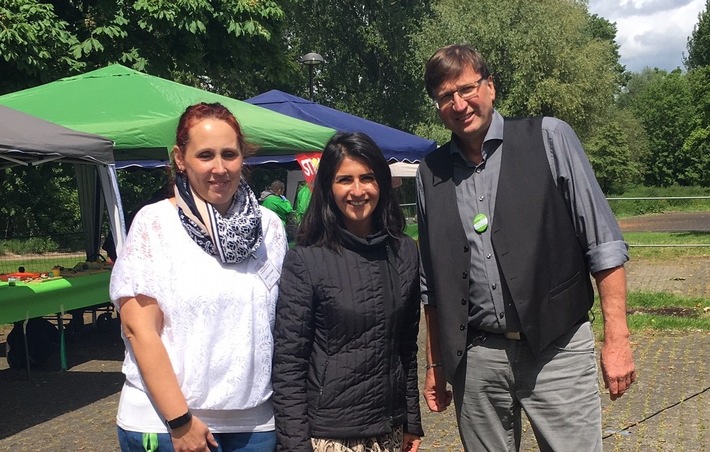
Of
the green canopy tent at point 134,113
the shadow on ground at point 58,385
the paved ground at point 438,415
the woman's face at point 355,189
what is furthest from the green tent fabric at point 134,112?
the woman's face at point 355,189

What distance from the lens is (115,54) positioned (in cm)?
1389

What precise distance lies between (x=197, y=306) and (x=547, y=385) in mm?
1240

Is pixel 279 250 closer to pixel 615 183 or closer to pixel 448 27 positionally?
pixel 448 27

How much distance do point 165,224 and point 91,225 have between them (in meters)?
9.01

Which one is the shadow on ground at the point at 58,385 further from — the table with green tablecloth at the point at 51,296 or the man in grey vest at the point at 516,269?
the man in grey vest at the point at 516,269

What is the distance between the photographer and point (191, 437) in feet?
7.91

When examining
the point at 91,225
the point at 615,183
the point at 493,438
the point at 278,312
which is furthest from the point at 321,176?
the point at 615,183

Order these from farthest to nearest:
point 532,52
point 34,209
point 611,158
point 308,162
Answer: point 611,158 < point 532,52 < point 34,209 < point 308,162

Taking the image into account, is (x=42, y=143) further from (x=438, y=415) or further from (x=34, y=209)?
(x=34, y=209)

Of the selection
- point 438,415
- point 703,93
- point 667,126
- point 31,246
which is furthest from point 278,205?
point 667,126

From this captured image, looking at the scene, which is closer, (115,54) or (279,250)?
(279,250)

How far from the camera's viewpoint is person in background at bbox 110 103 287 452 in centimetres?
237

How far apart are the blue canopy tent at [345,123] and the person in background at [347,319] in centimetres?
1046

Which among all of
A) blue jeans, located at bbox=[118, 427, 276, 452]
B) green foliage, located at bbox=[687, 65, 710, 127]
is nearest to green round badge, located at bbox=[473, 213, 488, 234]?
blue jeans, located at bbox=[118, 427, 276, 452]
